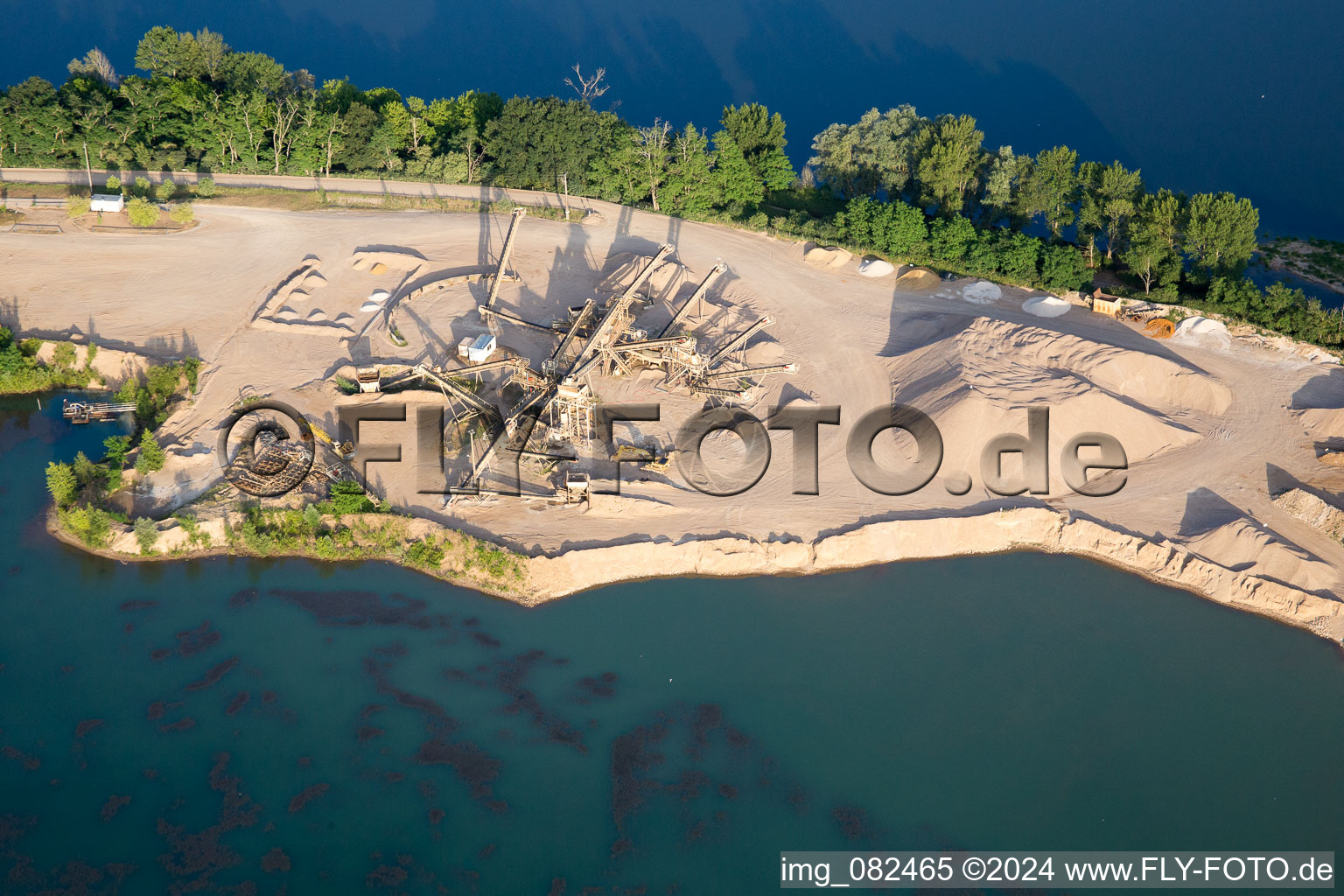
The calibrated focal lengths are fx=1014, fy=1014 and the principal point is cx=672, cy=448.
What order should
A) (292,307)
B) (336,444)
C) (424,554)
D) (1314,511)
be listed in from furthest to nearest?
(292,307) < (336,444) < (1314,511) < (424,554)

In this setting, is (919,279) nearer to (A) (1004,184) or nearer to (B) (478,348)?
(A) (1004,184)

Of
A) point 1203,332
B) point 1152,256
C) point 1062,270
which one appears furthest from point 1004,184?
point 1203,332

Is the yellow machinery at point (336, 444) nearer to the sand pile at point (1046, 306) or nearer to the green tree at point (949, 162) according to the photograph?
the sand pile at point (1046, 306)

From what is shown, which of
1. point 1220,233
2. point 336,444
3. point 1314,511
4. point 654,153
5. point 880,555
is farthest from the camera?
point 654,153

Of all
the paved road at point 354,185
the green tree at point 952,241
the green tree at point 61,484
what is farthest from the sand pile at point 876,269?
the green tree at point 61,484

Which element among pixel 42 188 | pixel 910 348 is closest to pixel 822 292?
pixel 910 348
